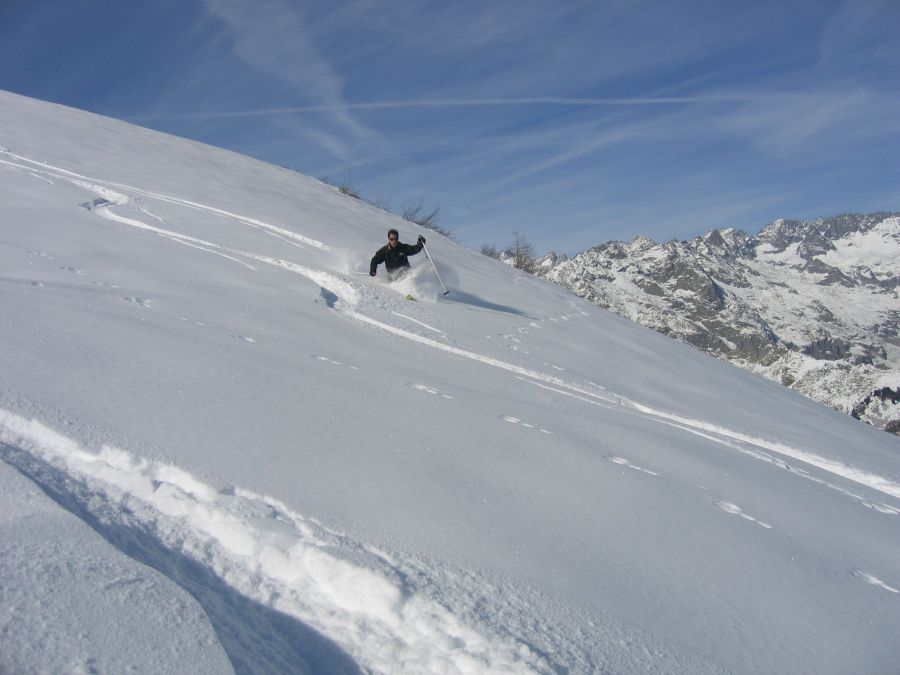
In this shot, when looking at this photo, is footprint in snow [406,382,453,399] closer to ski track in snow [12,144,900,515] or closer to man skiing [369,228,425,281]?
ski track in snow [12,144,900,515]

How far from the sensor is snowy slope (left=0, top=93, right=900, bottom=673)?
2.14 m

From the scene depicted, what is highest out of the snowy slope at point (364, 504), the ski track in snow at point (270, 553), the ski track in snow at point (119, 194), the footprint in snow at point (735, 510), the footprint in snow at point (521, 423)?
the ski track in snow at point (119, 194)

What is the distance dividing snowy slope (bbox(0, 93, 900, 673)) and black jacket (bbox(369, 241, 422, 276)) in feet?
9.02

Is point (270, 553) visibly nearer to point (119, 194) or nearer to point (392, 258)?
point (392, 258)

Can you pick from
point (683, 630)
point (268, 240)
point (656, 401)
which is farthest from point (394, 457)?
point (268, 240)

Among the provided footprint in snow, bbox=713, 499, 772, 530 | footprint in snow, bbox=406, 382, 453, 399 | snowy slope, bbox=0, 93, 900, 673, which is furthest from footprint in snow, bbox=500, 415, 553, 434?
footprint in snow, bbox=713, 499, 772, 530

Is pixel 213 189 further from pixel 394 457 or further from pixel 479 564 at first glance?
pixel 479 564

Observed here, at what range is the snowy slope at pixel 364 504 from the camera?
2.14 m

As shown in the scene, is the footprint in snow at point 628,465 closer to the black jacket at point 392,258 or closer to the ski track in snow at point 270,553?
the ski track in snow at point 270,553

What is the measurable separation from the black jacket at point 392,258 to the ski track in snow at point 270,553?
7079mm

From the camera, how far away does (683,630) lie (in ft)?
8.65

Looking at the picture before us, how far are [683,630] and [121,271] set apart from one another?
17.8ft

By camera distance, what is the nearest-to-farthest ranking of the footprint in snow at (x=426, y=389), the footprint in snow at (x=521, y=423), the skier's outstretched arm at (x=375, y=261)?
the footprint in snow at (x=521, y=423)
the footprint in snow at (x=426, y=389)
the skier's outstretched arm at (x=375, y=261)

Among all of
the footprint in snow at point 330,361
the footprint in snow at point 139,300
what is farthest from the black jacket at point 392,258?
the footprint in snow at point 330,361
